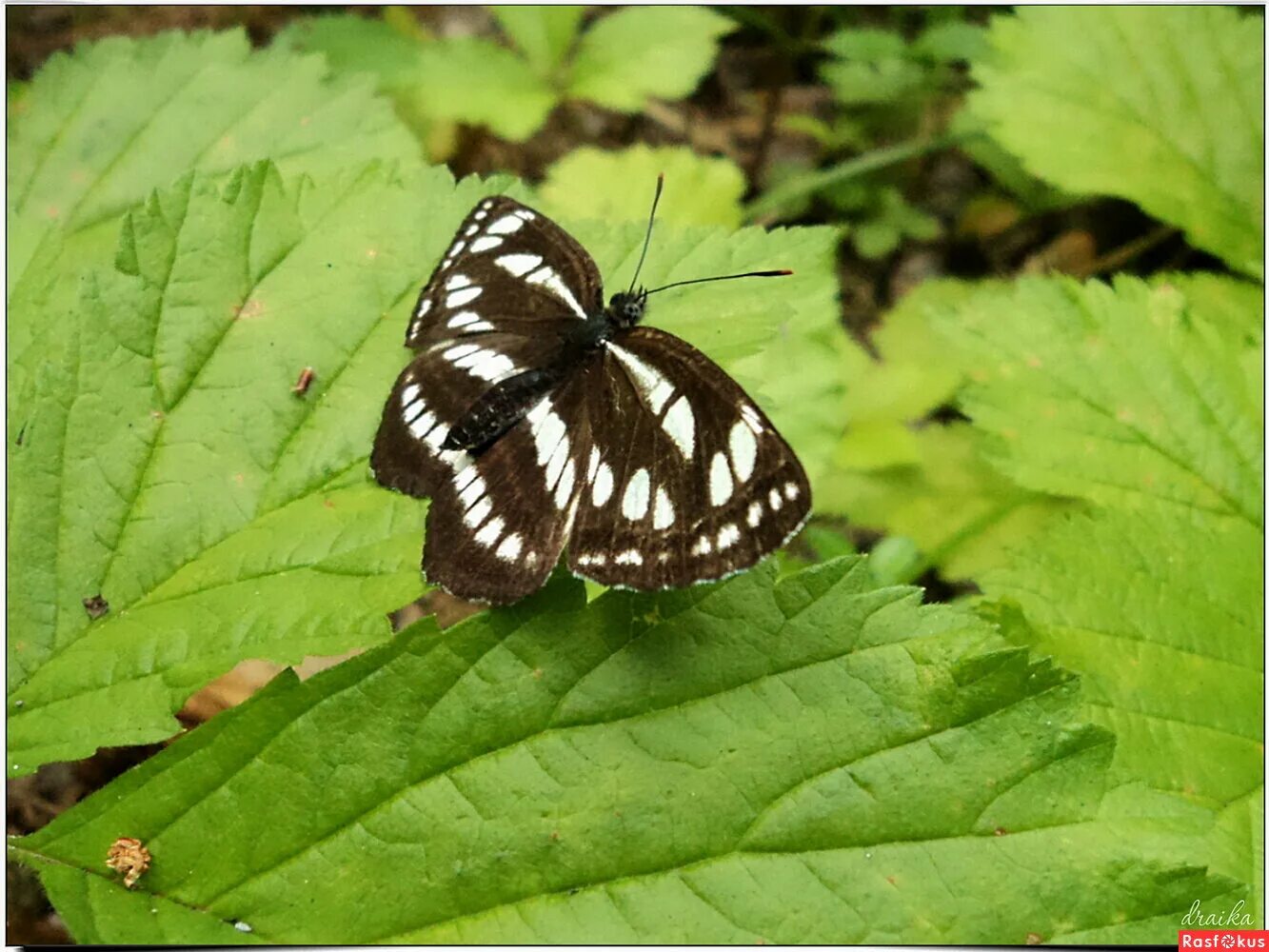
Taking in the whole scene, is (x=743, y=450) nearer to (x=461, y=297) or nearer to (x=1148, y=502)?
(x=461, y=297)

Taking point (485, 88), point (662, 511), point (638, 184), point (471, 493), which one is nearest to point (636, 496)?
point (662, 511)

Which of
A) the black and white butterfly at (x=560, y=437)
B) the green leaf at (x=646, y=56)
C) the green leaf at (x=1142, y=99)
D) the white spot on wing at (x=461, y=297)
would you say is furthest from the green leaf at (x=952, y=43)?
the white spot on wing at (x=461, y=297)

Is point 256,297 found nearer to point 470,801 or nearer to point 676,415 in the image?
point 676,415

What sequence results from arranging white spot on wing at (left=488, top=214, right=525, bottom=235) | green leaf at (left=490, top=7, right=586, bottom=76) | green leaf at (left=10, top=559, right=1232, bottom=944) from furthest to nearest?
green leaf at (left=490, top=7, right=586, bottom=76) → white spot on wing at (left=488, top=214, right=525, bottom=235) → green leaf at (left=10, top=559, right=1232, bottom=944)

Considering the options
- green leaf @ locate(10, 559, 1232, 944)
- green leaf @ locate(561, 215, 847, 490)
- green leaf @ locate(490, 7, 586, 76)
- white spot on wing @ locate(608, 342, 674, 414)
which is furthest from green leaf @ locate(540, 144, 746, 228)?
green leaf @ locate(10, 559, 1232, 944)

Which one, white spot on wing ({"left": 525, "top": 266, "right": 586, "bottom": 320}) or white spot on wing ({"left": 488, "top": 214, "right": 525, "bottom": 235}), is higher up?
white spot on wing ({"left": 488, "top": 214, "right": 525, "bottom": 235})

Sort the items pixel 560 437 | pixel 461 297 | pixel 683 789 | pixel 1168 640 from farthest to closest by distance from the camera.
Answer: pixel 1168 640
pixel 461 297
pixel 560 437
pixel 683 789

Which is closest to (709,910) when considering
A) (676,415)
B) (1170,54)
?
(676,415)

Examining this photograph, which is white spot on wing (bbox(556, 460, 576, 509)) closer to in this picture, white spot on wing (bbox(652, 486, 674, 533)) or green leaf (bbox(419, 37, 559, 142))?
white spot on wing (bbox(652, 486, 674, 533))
